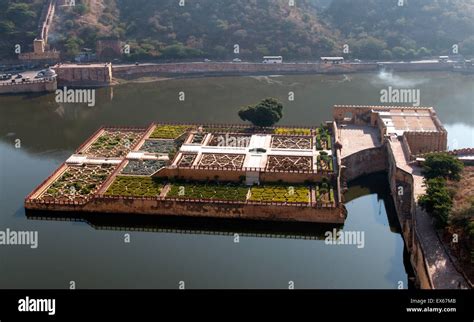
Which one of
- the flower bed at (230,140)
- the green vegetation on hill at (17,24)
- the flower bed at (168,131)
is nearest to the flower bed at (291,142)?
the flower bed at (230,140)

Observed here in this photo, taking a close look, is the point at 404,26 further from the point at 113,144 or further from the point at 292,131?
the point at 113,144

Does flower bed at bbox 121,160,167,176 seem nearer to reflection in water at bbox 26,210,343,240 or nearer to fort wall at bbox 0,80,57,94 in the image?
reflection in water at bbox 26,210,343,240

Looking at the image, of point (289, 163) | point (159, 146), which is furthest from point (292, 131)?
point (159, 146)

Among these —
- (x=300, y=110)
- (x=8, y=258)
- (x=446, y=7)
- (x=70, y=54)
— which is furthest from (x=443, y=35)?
(x=8, y=258)

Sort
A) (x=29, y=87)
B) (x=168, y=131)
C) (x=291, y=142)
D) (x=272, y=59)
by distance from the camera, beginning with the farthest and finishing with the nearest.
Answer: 1. (x=272, y=59)
2. (x=29, y=87)
3. (x=168, y=131)
4. (x=291, y=142)

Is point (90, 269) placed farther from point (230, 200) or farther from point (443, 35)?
point (443, 35)

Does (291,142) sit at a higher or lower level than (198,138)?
lower
